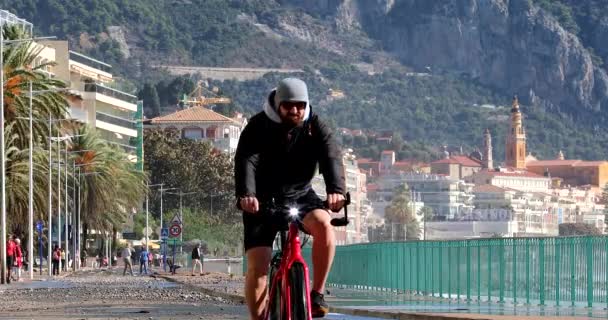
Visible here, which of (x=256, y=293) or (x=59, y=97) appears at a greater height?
(x=59, y=97)

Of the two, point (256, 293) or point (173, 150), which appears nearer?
point (256, 293)

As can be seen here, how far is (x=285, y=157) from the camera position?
632 inches

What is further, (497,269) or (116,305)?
(497,269)

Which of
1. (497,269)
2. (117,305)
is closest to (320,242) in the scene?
(117,305)

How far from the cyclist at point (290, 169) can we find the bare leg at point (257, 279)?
0.03 feet

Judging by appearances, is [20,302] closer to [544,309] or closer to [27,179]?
[544,309]

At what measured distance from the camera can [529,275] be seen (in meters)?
36.6

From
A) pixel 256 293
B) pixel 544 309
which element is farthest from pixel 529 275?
pixel 256 293

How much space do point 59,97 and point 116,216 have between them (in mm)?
51225

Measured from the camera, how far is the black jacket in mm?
15914

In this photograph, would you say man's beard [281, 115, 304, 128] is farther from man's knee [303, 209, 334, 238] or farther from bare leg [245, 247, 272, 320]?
bare leg [245, 247, 272, 320]

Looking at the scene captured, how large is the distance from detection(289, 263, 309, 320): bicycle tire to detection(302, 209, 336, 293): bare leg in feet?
1.38

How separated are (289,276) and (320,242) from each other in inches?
18.9

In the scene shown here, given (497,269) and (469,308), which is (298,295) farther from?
(497,269)
